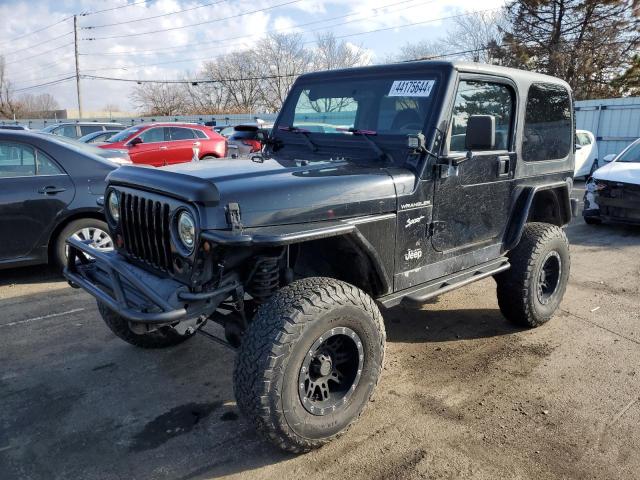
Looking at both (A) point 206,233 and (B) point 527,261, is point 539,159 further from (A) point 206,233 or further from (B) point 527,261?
(A) point 206,233

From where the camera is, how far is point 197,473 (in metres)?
2.63

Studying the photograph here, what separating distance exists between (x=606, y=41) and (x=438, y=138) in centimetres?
2857

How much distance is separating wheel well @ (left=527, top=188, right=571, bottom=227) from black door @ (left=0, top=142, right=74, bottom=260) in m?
4.69

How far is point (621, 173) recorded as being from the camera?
26.7 ft

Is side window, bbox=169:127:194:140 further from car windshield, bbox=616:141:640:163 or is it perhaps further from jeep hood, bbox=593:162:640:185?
car windshield, bbox=616:141:640:163

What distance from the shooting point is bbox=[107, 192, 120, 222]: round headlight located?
3.27 metres

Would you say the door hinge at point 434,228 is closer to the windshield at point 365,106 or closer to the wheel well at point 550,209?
the windshield at point 365,106

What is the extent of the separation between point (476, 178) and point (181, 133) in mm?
11948

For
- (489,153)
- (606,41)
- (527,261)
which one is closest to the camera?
(489,153)

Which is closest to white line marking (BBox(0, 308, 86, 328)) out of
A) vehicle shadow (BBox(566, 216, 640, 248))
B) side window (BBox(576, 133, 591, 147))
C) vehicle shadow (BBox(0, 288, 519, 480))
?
vehicle shadow (BBox(0, 288, 519, 480))

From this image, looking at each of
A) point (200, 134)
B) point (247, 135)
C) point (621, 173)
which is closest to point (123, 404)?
point (247, 135)

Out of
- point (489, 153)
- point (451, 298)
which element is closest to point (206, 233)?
point (489, 153)

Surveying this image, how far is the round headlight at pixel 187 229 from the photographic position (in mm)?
2553

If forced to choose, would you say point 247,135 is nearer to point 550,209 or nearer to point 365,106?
point 365,106
